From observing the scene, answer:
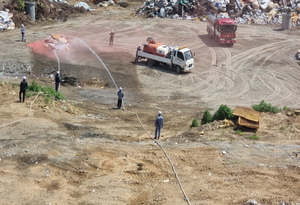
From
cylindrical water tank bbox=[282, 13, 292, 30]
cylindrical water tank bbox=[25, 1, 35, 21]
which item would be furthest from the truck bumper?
cylindrical water tank bbox=[25, 1, 35, 21]

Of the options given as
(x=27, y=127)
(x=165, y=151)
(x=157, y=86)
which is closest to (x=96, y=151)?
(x=165, y=151)

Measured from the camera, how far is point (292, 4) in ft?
159

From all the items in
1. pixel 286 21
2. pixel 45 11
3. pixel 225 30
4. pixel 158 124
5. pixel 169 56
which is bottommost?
pixel 158 124

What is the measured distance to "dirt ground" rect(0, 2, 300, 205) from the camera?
15033 millimetres

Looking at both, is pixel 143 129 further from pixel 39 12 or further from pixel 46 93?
pixel 39 12

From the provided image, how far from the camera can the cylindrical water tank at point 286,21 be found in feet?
147

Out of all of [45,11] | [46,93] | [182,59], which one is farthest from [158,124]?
[45,11]

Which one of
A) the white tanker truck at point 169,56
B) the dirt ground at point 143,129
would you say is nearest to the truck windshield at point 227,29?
the dirt ground at point 143,129

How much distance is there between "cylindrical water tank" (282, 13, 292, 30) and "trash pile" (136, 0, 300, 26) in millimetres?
1724

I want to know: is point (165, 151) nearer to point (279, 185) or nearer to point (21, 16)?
point (279, 185)

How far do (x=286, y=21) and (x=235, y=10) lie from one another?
222 inches

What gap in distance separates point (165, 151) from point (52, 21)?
1272 inches

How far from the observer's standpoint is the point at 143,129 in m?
22.6

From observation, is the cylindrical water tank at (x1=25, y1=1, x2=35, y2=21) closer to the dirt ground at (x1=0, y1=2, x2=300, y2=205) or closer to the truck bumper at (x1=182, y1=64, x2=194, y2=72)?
the dirt ground at (x1=0, y1=2, x2=300, y2=205)
